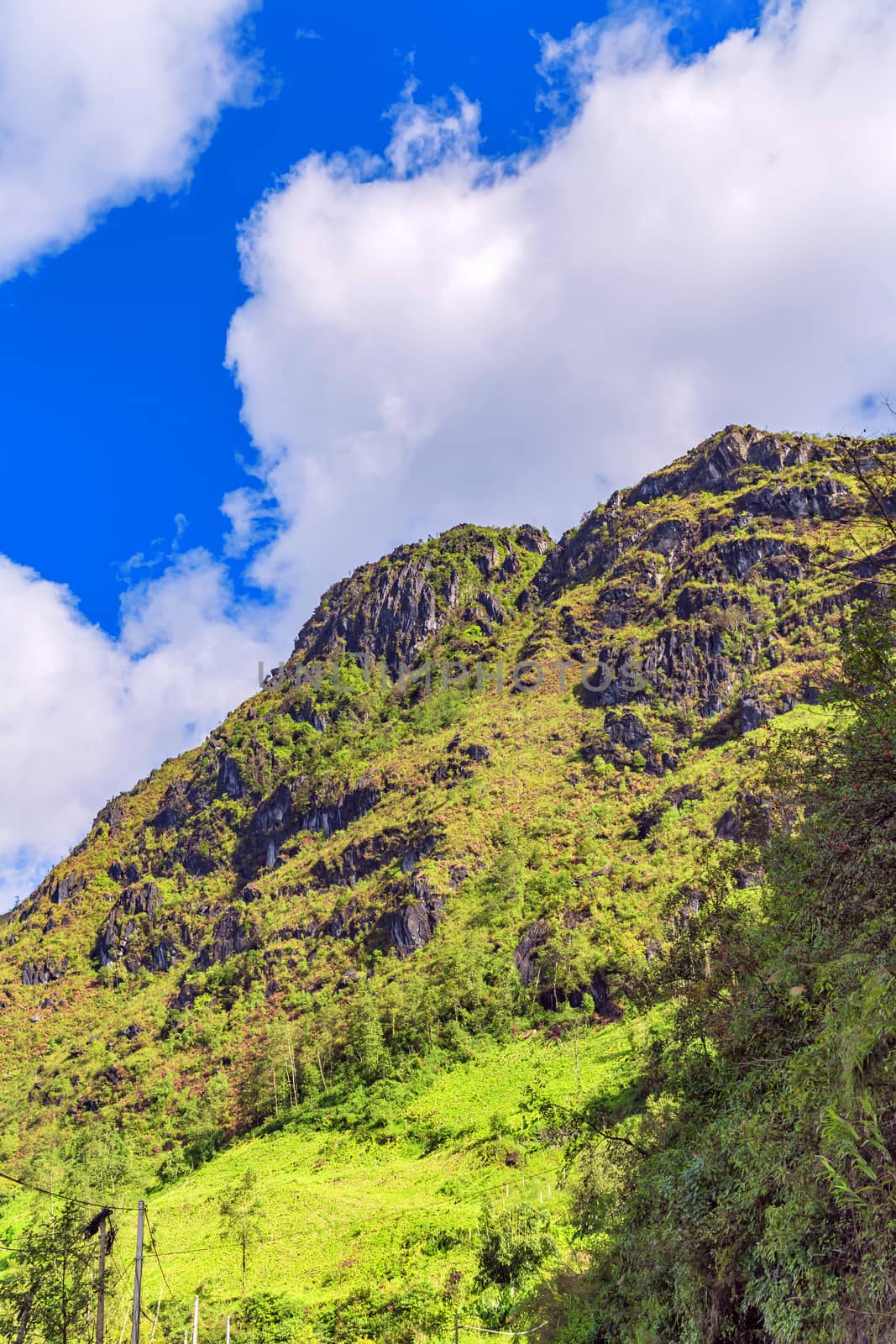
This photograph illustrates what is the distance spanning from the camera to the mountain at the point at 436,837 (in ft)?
235

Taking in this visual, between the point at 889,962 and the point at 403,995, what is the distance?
2723 inches

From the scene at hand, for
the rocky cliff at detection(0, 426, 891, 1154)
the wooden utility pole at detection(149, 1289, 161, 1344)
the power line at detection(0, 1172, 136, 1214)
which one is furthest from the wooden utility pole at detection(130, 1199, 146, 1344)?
the rocky cliff at detection(0, 426, 891, 1154)

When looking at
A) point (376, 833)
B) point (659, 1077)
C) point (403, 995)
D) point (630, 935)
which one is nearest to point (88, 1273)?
point (659, 1077)

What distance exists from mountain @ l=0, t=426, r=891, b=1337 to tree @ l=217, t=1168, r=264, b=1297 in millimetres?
4302

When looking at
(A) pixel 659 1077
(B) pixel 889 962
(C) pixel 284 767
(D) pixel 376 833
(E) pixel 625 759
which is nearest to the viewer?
(B) pixel 889 962

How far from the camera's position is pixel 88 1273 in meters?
35.5

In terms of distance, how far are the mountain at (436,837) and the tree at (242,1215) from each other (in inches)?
169

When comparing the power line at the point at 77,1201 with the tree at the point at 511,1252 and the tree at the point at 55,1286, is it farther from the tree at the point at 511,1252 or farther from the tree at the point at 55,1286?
the tree at the point at 511,1252

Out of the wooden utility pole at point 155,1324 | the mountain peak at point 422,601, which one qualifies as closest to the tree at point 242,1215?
the wooden utility pole at point 155,1324

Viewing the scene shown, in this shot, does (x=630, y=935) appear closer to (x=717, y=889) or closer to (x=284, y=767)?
(x=717, y=889)

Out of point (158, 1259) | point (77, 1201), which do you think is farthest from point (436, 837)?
point (77, 1201)

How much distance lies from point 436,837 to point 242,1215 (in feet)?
200

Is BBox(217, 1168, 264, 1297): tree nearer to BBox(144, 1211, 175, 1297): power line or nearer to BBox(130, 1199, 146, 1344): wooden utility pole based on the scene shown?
BBox(144, 1211, 175, 1297): power line

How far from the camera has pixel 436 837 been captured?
103 metres
